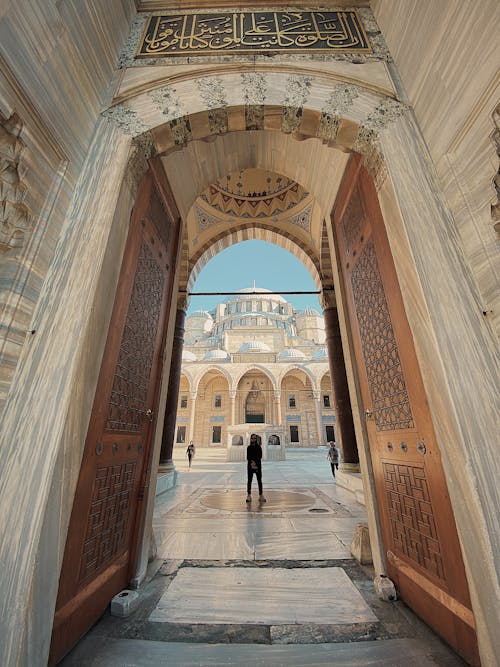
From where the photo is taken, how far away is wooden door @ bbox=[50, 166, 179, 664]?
141 centimetres

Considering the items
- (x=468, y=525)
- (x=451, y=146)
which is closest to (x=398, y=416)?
(x=468, y=525)

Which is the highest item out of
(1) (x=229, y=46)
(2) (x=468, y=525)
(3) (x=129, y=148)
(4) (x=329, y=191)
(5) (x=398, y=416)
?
(1) (x=229, y=46)

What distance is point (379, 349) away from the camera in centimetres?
207

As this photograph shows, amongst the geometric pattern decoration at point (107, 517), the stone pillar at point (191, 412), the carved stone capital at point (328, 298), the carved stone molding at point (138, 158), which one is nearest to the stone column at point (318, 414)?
the stone pillar at point (191, 412)

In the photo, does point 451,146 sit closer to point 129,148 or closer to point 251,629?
point 129,148

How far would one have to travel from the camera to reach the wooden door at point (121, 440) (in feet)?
4.63

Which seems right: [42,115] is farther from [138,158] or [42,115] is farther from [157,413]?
[157,413]

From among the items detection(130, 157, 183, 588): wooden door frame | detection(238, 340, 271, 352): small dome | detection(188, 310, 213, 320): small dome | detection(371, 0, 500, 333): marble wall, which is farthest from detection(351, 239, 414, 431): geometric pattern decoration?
detection(188, 310, 213, 320): small dome

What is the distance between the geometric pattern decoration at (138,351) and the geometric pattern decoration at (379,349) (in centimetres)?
170

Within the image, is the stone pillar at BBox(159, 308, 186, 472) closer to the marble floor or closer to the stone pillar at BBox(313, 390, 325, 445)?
the marble floor

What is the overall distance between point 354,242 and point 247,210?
4092mm

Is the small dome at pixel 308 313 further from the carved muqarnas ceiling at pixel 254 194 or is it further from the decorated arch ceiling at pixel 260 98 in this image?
the decorated arch ceiling at pixel 260 98

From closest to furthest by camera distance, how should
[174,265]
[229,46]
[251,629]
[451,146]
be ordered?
[251,629], [451,146], [229,46], [174,265]

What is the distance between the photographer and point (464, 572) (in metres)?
1.29
